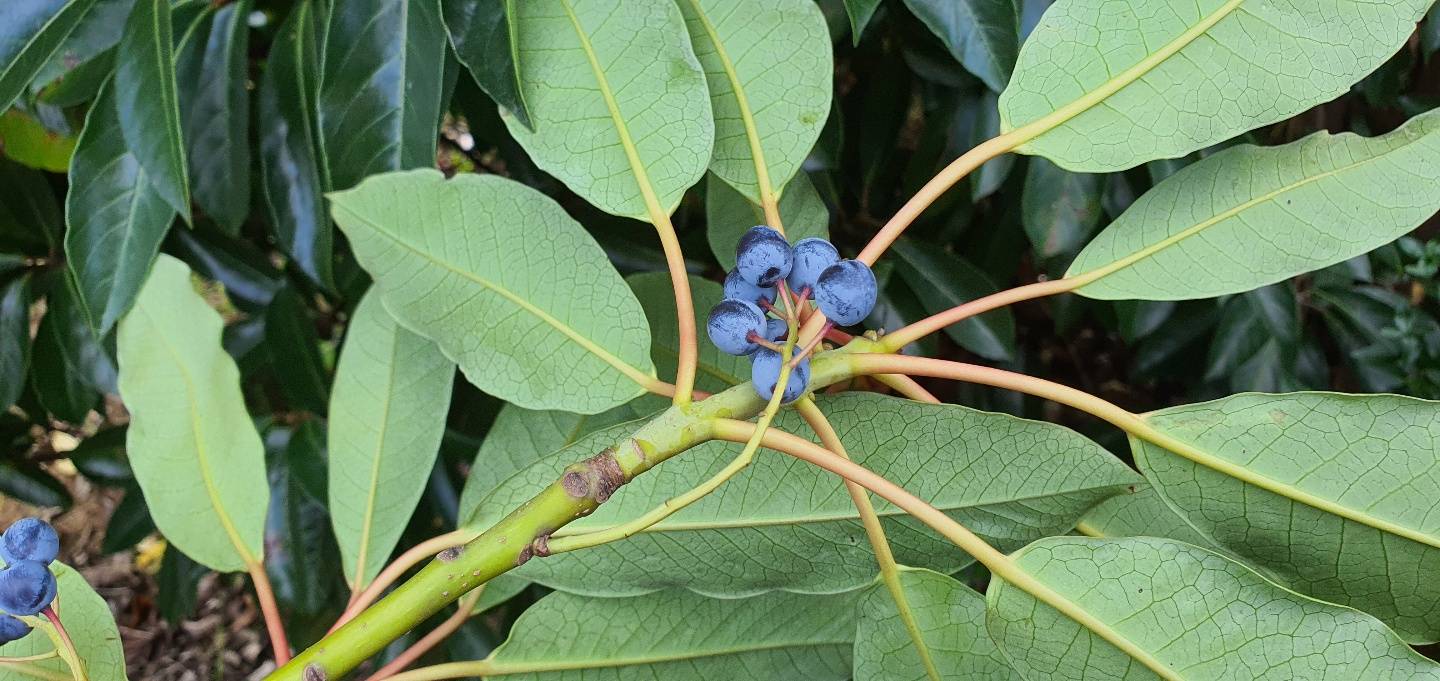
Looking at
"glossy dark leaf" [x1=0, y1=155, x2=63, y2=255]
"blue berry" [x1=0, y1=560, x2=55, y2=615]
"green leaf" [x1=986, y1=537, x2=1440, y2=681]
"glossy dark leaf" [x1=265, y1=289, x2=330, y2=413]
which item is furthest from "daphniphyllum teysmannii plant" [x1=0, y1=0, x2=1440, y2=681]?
"glossy dark leaf" [x1=0, y1=155, x2=63, y2=255]

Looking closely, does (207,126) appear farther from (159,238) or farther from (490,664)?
(490,664)

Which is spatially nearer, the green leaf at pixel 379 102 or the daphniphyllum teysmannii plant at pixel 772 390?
the daphniphyllum teysmannii plant at pixel 772 390

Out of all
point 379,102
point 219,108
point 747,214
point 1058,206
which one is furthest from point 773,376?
point 219,108

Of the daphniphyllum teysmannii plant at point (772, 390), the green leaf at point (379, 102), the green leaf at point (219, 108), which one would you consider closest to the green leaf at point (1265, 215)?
the daphniphyllum teysmannii plant at point (772, 390)

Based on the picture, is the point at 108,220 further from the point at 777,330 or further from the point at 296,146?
the point at 777,330

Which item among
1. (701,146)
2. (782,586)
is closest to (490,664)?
(782,586)

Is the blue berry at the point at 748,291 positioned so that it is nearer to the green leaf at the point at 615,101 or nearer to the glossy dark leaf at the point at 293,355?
the green leaf at the point at 615,101

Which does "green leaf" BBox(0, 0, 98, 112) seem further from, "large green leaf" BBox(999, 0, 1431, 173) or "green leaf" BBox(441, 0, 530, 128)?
"large green leaf" BBox(999, 0, 1431, 173)
